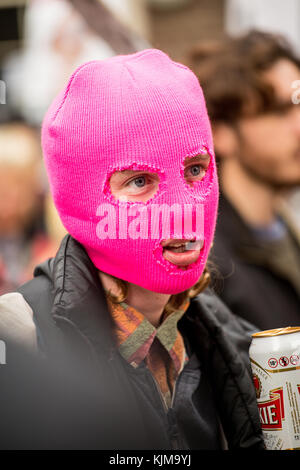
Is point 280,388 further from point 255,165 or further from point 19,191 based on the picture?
point 19,191

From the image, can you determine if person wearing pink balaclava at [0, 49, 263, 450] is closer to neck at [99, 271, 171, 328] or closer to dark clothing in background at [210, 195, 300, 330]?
neck at [99, 271, 171, 328]

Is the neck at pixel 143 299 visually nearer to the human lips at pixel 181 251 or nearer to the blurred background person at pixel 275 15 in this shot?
the human lips at pixel 181 251

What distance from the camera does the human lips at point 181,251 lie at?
3.63ft

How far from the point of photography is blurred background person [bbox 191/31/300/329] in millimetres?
1900

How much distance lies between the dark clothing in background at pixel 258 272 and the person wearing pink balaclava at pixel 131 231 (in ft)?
2.63

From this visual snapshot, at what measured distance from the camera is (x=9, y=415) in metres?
0.90

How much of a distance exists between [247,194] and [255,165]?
0.26m

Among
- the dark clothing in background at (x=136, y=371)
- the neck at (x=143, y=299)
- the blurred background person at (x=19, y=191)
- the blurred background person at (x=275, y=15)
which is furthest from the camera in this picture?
the blurred background person at (x=275, y=15)

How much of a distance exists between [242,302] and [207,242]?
3.04 ft

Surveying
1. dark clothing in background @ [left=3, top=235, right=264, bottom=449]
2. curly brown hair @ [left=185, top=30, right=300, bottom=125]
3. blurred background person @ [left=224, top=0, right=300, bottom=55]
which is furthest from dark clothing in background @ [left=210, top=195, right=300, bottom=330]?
blurred background person @ [left=224, top=0, right=300, bottom=55]

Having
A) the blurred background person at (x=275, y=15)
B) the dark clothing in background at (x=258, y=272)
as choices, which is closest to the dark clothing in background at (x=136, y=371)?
the dark clothing in background at (x=258, y=272)
